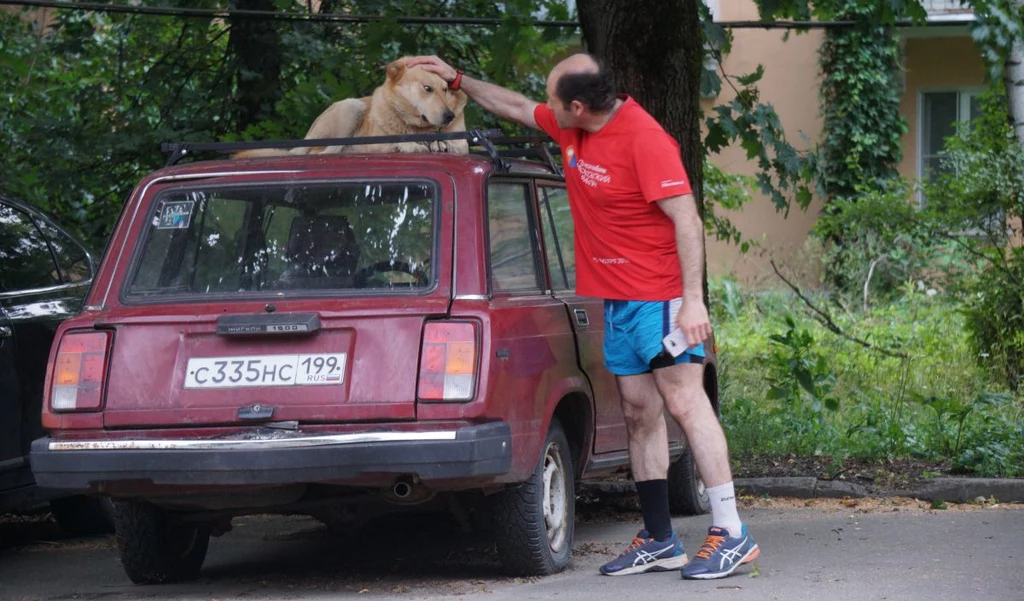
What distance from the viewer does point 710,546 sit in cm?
540

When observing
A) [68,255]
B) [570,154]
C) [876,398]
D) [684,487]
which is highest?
[570,154]

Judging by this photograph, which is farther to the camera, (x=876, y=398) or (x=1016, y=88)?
(x=1016, y=88)

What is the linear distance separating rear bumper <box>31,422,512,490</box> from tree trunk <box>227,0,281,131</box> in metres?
5.99

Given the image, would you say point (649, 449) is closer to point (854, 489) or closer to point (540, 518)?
point (540, 518)

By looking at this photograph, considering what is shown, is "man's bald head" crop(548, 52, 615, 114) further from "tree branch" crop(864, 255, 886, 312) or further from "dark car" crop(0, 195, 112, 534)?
"tree branch" crop(864, 255, 886, 312)

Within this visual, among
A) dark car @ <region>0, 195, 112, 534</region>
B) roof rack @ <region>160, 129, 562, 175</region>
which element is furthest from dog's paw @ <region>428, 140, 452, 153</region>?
dark car @ <region>0, 195, 112, 534</region>

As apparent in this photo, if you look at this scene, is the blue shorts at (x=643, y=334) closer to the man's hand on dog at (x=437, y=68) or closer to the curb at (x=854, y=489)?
the man's hand on dog at (x=437, y=68)

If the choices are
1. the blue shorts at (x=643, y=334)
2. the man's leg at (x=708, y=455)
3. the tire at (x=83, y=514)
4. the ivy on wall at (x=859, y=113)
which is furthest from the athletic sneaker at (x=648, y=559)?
the ivy on wall at (x=859, y=113)

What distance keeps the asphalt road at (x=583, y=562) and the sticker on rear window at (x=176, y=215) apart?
1455 millimetres

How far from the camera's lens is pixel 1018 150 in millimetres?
11000

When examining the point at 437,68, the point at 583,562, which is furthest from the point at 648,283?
the point at 437,68

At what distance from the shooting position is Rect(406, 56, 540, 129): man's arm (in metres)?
6.11

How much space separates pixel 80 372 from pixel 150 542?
87 centimetres

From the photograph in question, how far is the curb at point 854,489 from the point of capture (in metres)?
7.40
